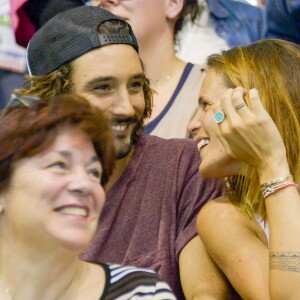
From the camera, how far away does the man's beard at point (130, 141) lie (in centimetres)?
283

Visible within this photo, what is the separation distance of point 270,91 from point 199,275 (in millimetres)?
542

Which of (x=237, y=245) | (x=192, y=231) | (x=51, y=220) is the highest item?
(x=51, y=220)

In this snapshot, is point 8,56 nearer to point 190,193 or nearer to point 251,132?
point 190,193

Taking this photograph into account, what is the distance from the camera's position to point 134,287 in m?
2.26

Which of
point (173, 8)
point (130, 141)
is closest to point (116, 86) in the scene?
point (130, 141)

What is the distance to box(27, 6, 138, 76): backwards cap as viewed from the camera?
2900 millimetres

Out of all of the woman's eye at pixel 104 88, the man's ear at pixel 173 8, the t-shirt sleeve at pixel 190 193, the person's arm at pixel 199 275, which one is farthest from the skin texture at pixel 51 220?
the man's ear at pixel 173 8

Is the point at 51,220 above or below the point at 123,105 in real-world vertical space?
above

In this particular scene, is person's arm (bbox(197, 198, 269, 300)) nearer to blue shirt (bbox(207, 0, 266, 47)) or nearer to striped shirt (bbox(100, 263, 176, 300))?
striped shirt (bbox(100, 263, 176, 300))

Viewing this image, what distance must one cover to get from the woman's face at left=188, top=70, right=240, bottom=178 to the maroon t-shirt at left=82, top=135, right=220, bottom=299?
5.4 inches

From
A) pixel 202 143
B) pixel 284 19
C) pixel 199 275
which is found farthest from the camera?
pixel 284 19

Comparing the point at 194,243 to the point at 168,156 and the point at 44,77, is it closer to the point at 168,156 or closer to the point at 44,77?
the point at 168,156

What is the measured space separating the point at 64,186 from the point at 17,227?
0.51 feet

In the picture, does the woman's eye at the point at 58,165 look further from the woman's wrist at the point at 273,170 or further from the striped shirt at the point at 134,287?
the woman's wrist at the point at 273,170
